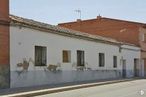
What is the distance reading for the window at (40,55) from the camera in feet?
78.4

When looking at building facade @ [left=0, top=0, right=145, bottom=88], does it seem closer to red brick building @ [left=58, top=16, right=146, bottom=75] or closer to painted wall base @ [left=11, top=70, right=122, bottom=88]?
painted wall base @ [left=11, top=70, right=122, bottom=88]

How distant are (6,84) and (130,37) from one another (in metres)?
26.7

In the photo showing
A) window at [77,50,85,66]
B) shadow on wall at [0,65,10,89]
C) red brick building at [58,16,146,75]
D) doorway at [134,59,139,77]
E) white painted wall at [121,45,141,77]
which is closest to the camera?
shadow on wall at [0,65,10,89]

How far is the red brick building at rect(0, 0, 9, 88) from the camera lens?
2022 centimetres

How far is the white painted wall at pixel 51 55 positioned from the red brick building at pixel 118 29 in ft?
32.0

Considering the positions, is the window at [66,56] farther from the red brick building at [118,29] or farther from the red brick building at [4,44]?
the red brick building at [118,29]

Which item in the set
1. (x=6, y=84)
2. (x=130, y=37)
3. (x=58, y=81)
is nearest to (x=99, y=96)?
(x=6, y=84)

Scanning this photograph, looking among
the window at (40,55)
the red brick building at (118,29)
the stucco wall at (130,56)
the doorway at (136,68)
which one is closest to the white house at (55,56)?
the window at (40,55)

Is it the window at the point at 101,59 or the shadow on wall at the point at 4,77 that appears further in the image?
the window at the point at 101,59

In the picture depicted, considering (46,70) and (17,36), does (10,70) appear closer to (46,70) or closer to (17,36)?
(17,36)

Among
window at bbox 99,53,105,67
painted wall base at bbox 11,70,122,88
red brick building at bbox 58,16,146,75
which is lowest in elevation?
painted wall base at bbox 11,70,122,88

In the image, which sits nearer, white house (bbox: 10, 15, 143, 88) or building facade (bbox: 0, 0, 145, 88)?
building facade (bbox: 0, 0, 145, 88)

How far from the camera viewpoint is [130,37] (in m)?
44.8

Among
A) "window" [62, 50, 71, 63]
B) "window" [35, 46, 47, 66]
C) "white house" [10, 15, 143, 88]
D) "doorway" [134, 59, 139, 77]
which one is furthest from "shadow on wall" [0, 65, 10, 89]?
"doorway" [134, 59, 139, 77]
